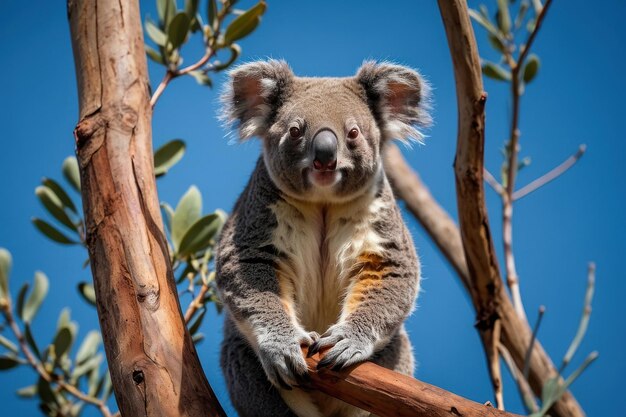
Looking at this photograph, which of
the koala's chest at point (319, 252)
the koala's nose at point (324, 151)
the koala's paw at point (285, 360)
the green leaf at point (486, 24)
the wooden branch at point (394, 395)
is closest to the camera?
the wooden branch at point (394, 395)

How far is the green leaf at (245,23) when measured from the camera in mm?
4195

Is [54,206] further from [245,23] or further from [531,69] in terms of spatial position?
[531,69]

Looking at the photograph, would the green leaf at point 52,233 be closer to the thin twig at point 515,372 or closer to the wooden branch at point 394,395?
the wooden branch at point 394,395

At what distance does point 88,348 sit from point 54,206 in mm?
1172

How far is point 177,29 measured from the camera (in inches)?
164

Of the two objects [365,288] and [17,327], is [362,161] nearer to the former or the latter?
[365,288]

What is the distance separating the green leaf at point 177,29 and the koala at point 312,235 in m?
0.49

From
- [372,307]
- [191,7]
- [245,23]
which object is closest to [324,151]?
[372,307]

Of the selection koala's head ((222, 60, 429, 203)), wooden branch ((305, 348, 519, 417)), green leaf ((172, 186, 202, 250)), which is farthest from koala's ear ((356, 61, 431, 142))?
wooden branch ((305, 348, 519, 417))

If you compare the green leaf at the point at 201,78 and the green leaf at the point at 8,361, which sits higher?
the green leaf at the point at 201,78

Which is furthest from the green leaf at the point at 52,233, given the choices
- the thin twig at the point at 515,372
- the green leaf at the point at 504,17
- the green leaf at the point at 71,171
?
the green leaf at the point at 504,17

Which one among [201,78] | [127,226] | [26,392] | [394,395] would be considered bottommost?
[26,392]

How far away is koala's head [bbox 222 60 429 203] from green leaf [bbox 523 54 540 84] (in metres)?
1.20

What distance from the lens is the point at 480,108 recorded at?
3.67 m
